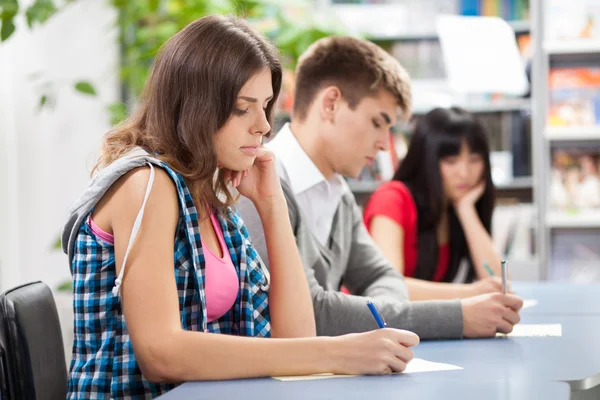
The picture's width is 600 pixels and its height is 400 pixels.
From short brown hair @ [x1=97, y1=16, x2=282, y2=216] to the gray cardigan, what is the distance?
39 centimetres

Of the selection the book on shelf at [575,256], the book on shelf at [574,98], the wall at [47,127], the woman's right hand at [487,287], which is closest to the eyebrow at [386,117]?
the woman's right hand at [487,287]

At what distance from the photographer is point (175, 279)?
133 cm

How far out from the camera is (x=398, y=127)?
4.48m

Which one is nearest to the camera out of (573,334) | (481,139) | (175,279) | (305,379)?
(305,379)

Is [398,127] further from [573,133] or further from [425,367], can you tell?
[425,367]

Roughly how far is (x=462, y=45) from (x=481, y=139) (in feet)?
1.93

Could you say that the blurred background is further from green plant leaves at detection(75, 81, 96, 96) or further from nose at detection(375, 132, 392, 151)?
nose at detection(375, 132, 392, 151)

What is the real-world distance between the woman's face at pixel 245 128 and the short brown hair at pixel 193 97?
0.05 feet

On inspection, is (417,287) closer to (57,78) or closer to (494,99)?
(494,99)

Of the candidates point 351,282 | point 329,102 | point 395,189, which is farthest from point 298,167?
point 395,189

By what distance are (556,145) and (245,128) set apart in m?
3.26

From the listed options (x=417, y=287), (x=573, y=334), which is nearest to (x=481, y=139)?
(x=417, y=287)

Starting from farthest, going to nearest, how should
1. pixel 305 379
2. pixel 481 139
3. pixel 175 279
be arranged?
pixel 481 139, pixel 175 279, pixel 305 379

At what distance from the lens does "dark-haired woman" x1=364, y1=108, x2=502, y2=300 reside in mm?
2711
